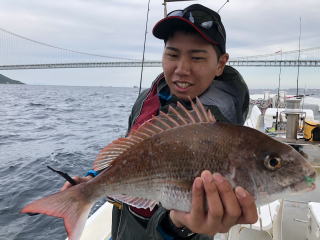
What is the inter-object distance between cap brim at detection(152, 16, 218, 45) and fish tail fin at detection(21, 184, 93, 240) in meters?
1.26

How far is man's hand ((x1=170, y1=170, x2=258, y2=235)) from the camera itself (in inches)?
54.9

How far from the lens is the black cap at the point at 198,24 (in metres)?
2.00

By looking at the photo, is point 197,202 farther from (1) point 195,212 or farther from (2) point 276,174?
(2) point 276,174

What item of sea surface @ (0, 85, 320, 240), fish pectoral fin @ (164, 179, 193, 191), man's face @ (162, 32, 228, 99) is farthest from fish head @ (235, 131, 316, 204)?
sea surface @ (0, 85, 320, 240)

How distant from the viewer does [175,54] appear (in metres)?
2.11

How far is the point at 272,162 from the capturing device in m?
1.44

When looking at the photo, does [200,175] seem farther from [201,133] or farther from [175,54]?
[175,54]

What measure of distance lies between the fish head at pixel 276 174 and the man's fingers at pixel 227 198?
9 centimetres

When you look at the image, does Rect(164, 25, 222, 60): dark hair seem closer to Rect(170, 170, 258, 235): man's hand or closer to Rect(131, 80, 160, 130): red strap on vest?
Rect(131, 80, 160, 130): red strap on vest

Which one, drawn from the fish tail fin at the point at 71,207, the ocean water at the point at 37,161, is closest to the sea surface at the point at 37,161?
the ocean water at the point at 37,161

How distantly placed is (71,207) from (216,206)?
2.79 ft

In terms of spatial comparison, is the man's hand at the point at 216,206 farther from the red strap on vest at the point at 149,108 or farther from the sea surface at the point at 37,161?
the sea surface at the point at 37,161

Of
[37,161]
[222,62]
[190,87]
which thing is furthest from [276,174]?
[37,161]

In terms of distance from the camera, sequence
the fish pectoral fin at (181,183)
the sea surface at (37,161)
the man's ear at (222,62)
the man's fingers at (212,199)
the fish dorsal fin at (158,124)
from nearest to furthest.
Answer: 1. the man's fingers at (212,199)
2. the fish pectoral fin at (181,183)
3. the fish dorsal fin at (158,124)
4. the man's ear at (222,62)
5. the sea surface at (37,161)
